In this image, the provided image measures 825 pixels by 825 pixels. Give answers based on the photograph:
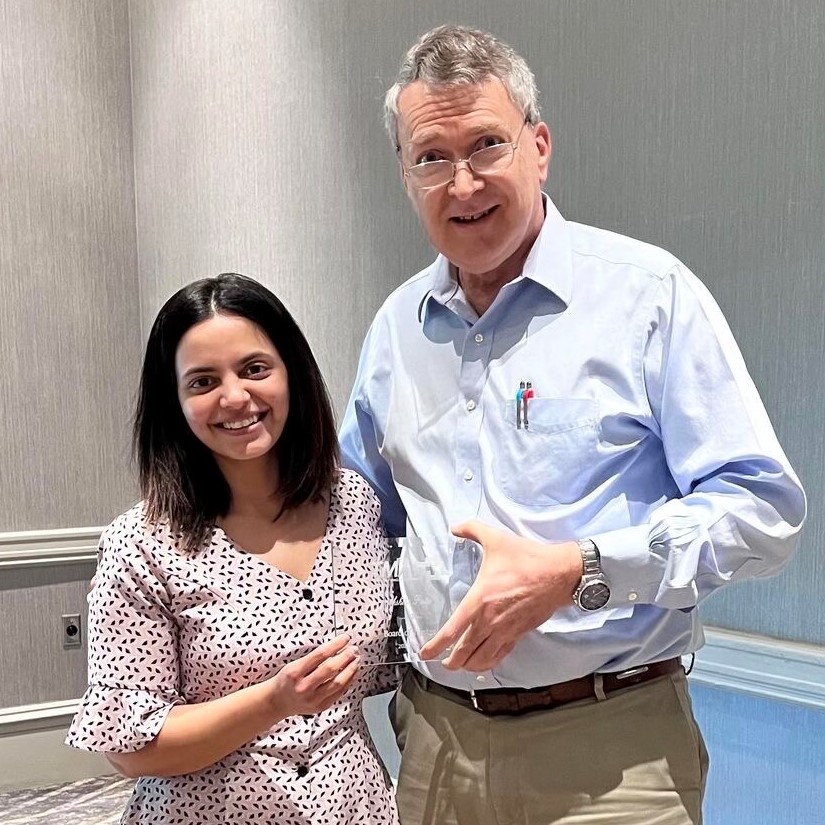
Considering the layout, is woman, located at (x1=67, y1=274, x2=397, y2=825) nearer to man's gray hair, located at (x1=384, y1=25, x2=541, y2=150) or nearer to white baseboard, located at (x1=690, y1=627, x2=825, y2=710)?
man's gray hair, located at (x1=384, y1=25, x2=541, y2=150)

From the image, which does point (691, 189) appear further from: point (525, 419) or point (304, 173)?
point (304, 173)

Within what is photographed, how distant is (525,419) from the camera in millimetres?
1364

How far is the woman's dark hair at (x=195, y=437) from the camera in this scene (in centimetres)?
138

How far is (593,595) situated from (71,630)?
9.43ft

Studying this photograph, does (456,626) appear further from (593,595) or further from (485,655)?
(593,595)

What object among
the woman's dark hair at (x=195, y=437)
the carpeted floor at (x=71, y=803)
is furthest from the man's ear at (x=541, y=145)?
the carpeted floor at (x=71, y=803)

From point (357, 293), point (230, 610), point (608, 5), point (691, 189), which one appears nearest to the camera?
point (230, 610)

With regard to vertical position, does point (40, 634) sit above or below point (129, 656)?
below

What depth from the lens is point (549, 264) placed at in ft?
4.63

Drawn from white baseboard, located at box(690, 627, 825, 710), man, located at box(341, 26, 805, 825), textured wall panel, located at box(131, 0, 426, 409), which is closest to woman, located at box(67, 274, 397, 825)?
man, located at box(341, 26, 805, 825)

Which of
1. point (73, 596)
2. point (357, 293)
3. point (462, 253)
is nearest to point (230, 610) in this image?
point (462, 253)

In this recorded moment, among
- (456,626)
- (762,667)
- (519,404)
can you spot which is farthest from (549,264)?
(762,667)

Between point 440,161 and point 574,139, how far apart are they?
2.74ft

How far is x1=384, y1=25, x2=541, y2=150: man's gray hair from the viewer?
4.47ft
